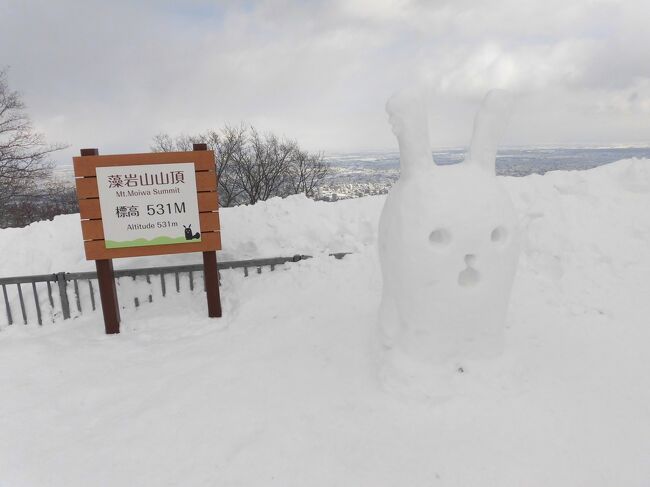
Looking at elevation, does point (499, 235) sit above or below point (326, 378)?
above

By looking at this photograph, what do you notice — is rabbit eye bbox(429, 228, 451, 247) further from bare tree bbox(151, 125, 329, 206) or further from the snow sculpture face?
bare tree bbox(151, 125, 329, 206)

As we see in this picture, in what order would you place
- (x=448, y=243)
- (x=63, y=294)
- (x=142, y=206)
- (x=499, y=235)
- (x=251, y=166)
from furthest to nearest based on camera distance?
(x=251, y=166)
(x=63, y=294)
(x=142, y=206)
(x=499, y=235)
(x=448, y=243)

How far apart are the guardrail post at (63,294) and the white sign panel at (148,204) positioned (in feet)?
3.50

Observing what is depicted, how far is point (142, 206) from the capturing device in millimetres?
5672

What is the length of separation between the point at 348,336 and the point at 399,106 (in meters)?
2.68

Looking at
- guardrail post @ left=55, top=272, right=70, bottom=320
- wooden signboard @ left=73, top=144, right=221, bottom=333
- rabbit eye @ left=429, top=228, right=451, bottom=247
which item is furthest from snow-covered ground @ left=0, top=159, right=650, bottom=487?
rabbit eye @ left=429, top=228, right=451, bottom=247

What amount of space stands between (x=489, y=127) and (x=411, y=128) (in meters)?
0.74

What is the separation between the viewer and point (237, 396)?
Result: 4.16 m

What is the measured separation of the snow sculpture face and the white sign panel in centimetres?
312

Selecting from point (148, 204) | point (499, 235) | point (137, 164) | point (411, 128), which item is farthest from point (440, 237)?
point (137, 164)

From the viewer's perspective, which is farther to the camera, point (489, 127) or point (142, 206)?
point (142, 206)

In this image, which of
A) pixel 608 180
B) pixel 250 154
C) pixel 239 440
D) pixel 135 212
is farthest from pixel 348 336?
pixel 250 154

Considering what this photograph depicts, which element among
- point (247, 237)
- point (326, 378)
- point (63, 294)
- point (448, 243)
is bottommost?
point (326, 378)

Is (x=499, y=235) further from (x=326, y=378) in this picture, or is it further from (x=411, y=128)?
(x=326, y=378)
